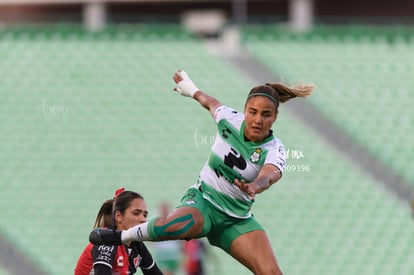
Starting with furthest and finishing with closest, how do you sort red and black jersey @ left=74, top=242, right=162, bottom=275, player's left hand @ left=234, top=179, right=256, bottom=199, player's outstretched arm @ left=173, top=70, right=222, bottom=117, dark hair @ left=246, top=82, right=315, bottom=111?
1. player's outstretched arm @ left=173, top=70, right=222, bottom=117
2. dark hair @ left=246, top=82, right=315, bottom=111
3. red and black jersey @ left=74, top=242, right=162, bottom=275
4. player's left hand @ left=234, top=179, right=256, bottom=199

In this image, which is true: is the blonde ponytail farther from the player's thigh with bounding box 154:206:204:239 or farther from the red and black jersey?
the red and black jersey

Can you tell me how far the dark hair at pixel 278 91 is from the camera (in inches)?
254

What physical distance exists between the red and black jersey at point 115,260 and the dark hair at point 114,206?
0.27 meters

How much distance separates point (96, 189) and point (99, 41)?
240cm

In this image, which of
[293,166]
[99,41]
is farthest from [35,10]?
[293,166]

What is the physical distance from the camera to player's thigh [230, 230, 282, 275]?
6.42m

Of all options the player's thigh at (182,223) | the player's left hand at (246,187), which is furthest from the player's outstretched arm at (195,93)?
the player's left hand at (246,187)

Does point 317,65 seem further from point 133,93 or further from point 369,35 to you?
point 133,93

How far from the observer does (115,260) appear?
21.1 feet

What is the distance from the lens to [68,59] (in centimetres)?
1358

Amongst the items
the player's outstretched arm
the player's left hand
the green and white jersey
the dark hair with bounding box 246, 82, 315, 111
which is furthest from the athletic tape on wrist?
the player's left hand

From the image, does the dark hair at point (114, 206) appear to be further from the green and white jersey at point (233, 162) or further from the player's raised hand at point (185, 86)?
the player's raised hand at point (185, 86)

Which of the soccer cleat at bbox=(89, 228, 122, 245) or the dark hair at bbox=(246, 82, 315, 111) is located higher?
the dark hair at bbox=(246, 82, 315, 111)

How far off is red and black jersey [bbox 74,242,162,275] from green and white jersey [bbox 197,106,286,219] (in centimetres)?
61
